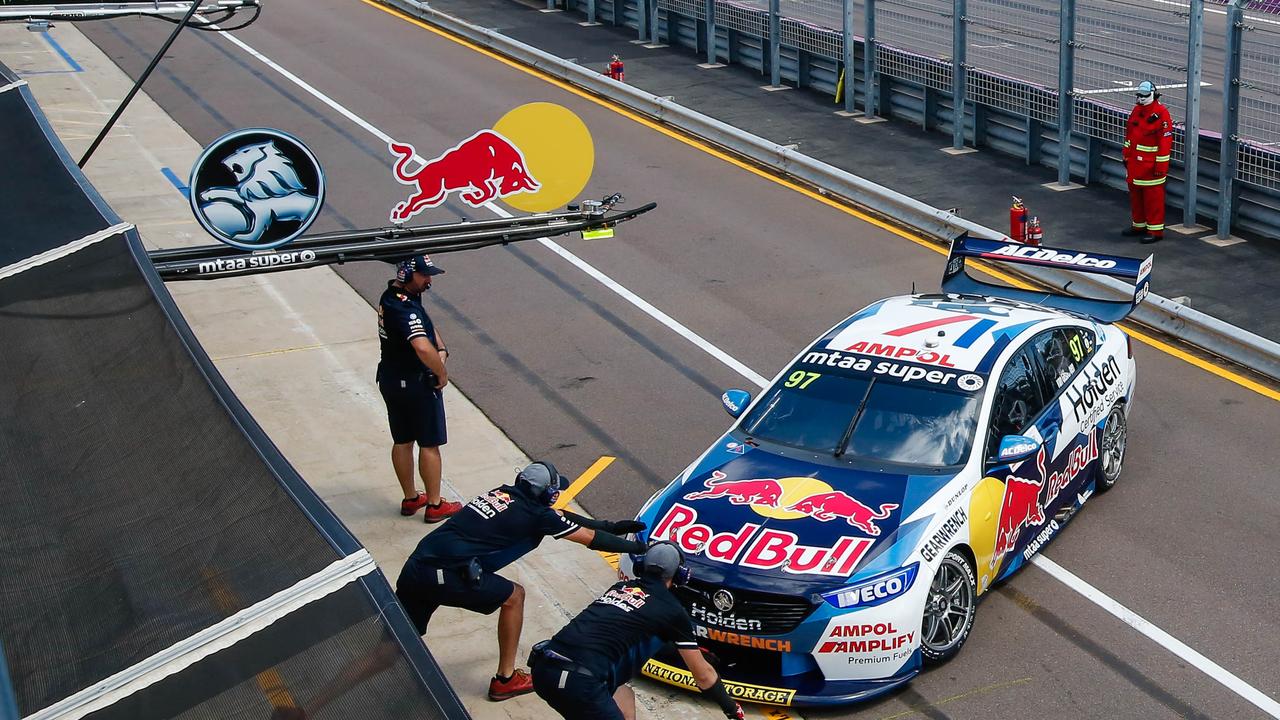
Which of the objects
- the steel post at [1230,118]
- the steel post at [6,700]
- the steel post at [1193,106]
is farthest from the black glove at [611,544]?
the steel post at [1193,106]

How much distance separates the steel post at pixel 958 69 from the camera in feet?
63.7

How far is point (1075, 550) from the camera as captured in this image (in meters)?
9.73

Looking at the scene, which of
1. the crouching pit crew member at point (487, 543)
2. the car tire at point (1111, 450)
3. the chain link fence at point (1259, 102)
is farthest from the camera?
the chain link fence at point (1259, 102)

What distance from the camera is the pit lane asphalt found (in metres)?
8.47

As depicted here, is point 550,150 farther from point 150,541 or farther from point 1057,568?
point 1057,568

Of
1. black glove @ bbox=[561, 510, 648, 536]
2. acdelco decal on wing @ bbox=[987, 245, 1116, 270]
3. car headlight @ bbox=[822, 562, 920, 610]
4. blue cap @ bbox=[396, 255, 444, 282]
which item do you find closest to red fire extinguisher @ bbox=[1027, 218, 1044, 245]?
acdelco decal on wing @ bbox=[987, 245, 1116, 270]

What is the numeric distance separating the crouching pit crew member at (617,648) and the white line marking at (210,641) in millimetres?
1805

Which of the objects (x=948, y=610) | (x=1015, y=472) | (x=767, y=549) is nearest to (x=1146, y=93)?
(x=1015, y=472)

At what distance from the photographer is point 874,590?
25.9ft

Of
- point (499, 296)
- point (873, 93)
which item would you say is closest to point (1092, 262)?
point (499, 296)

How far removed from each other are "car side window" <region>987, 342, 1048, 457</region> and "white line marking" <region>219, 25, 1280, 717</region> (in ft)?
3.24

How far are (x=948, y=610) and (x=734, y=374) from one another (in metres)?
4.86

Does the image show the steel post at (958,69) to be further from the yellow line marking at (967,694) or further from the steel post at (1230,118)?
the yellow line marking at (967,694)

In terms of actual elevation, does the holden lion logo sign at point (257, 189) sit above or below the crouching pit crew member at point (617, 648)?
above
